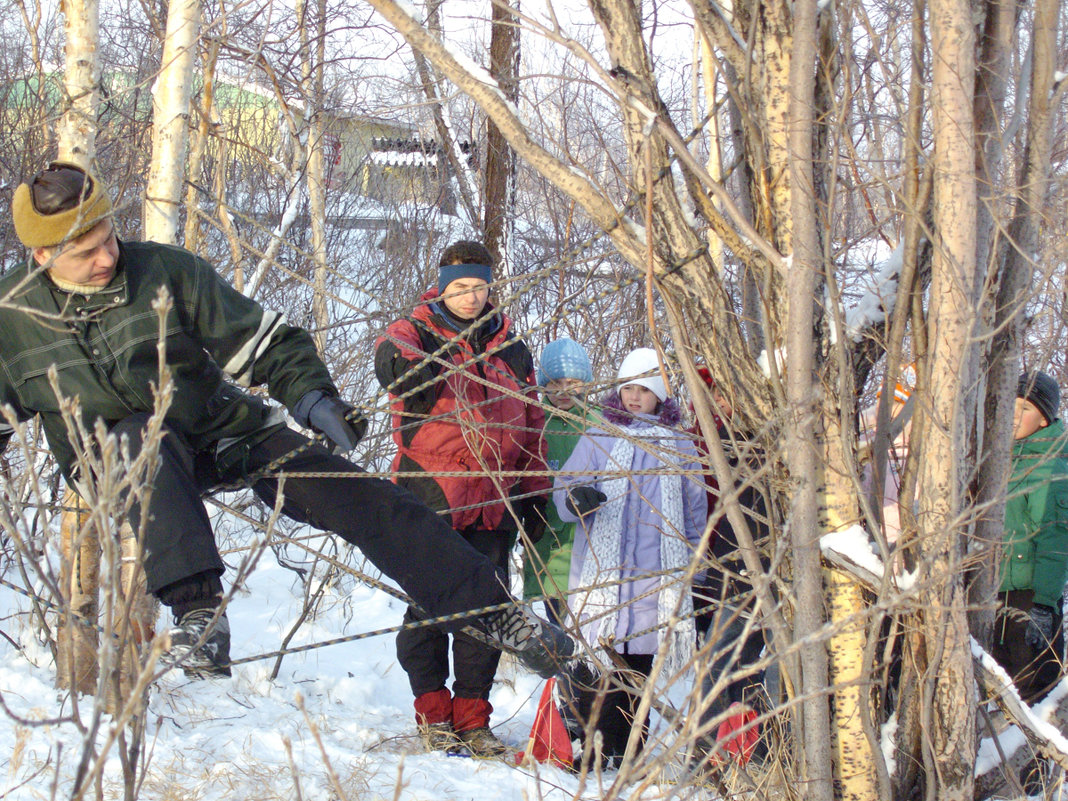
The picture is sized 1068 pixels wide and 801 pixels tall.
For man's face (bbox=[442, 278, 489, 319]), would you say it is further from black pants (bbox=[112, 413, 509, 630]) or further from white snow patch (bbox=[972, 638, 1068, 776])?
white snow patch (bbox=[972, 638, 1068, 776])

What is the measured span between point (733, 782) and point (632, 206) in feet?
5.55

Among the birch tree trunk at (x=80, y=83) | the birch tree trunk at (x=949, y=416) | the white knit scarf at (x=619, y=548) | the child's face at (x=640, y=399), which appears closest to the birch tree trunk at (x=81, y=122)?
the birch tree trunk at (x=80, y=83)

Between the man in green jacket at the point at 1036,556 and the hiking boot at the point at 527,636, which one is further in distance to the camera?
the man in green jacket at the point at 1036,556

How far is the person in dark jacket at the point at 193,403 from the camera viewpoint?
2.54 m

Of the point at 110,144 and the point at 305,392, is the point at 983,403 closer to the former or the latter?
the point at 305,392

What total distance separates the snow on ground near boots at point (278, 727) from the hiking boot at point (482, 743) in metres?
0.21

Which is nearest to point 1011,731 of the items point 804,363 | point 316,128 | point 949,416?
point 949,416

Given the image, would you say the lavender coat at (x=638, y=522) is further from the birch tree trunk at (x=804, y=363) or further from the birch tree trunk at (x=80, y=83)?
the birch tree trunk at (x=80, y=83)

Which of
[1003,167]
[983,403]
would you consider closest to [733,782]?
[983,403]

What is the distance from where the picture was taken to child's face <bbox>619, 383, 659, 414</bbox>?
3.81 m

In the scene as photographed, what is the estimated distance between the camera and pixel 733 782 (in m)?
2.84

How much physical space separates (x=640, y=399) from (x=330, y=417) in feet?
4.76

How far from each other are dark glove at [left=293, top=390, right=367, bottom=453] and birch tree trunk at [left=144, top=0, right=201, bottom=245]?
143cm

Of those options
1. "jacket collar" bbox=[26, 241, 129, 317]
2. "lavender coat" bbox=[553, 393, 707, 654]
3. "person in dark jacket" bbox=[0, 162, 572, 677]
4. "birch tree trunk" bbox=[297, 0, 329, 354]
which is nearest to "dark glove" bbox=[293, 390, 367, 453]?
"person in dark jacket" bbox=[0, 162, 572, 677]
